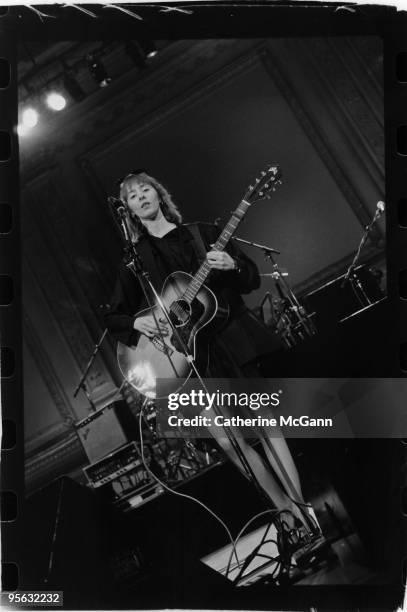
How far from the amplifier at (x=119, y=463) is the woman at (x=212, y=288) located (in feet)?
0.97

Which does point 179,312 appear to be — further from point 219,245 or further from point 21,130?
point 21,130

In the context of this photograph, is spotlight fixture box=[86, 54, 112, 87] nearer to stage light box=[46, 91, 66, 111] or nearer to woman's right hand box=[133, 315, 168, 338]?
stage light box=[46, 91, 66, 111]

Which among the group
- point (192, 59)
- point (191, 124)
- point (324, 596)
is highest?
point (192, 59)

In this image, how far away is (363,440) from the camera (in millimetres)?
2307

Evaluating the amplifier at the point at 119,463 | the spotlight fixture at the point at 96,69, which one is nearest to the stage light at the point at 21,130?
the spotlight fixture at the point at 96,69

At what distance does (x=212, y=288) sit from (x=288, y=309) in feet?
0.93

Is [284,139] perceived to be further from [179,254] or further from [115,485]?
[115,485]

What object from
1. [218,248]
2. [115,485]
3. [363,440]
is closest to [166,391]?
[115,485]

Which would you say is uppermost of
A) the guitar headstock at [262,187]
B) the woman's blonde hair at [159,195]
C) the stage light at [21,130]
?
the stage light at [21,130]

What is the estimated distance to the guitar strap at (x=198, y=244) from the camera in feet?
7.72

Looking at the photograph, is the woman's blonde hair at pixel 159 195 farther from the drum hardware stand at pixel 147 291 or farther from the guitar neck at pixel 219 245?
the guitar neck at pixel 219 245

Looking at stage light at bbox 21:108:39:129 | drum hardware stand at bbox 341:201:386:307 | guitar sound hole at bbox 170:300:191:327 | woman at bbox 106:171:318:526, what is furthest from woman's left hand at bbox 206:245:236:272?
stage light at bbox 21:108:39:129

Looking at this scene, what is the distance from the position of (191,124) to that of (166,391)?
98 centimetres

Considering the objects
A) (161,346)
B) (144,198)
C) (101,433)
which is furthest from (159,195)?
(101,433)
